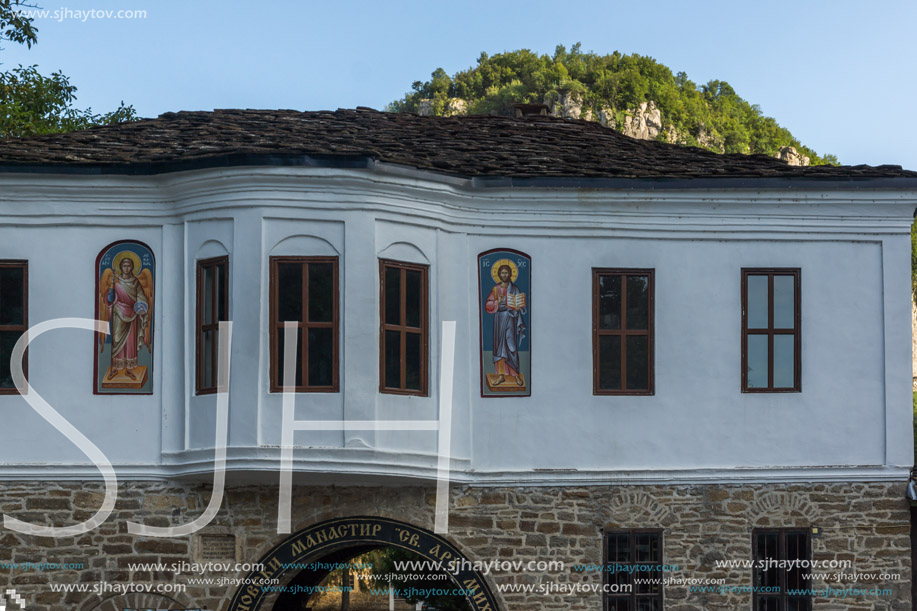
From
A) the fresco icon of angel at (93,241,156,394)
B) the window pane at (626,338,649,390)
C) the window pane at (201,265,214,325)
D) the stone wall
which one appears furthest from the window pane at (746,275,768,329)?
the fresco icon of angel at (93,241,156,394)

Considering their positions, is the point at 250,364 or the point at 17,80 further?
the point at 17,80

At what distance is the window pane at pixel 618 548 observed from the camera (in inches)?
645

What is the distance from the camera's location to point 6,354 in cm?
1614

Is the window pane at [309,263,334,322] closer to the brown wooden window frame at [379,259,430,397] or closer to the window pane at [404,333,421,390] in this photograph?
the brown wooden window frame at [379,259,430,397]

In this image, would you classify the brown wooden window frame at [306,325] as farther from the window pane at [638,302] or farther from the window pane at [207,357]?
the window pane at [638,302]

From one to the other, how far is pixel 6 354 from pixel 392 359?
4690 mm

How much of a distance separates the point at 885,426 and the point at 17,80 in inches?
691

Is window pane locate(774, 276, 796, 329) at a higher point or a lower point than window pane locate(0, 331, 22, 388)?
higher

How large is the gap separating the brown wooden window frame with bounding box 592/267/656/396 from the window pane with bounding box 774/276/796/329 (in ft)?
5.18

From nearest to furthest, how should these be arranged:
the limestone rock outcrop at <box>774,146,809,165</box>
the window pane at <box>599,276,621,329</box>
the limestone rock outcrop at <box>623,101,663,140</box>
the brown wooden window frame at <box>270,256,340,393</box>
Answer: the brown wooden window frame at <box>270,256,340,393</box> < the window pane at <box>599,276,621,329</box> < the limestone rock outcrop at <box>774,146,809,165</box> < the limestone rock outcrop at <box>623,101,663,140</box>

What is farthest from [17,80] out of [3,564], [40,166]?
[3,564]

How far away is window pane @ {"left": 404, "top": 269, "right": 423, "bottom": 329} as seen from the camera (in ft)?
53.0

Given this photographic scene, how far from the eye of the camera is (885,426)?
16.8m

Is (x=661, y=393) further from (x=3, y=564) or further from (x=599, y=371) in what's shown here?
(x=3, y=564)
